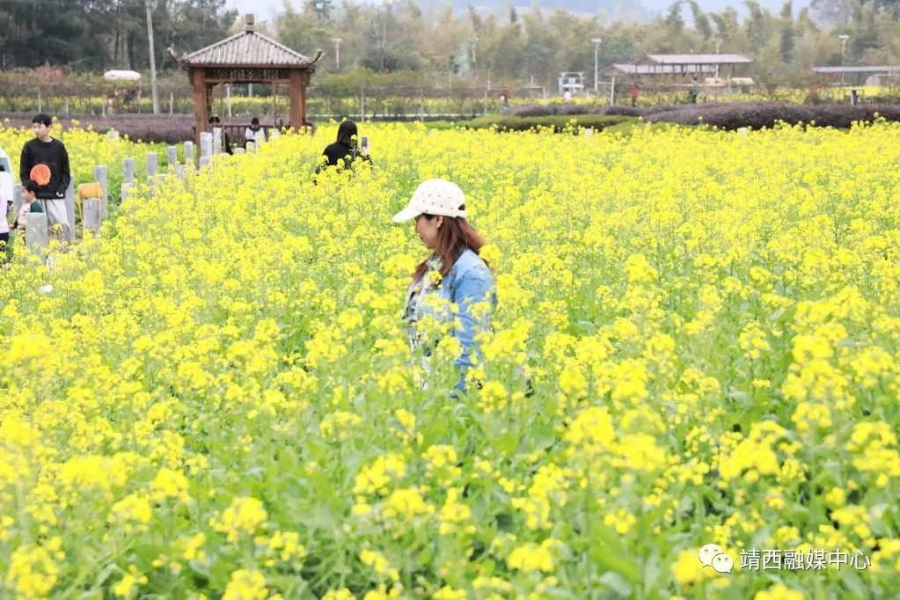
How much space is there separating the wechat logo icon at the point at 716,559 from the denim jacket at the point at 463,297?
1.81 metres

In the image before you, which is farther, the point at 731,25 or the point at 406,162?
the point at 731,25

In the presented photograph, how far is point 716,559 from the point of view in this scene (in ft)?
10.5

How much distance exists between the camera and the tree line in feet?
195

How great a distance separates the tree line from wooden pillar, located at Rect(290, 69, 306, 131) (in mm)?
34349

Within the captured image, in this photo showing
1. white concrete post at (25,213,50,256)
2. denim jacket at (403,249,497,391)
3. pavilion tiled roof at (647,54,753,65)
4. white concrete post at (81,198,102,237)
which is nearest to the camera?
denim jacket at (403,249,497,391)

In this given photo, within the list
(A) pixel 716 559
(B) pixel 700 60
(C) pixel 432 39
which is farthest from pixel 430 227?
(C) pixel 432 39

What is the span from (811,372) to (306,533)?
5.30 feet

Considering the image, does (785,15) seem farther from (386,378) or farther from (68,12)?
(386,378)

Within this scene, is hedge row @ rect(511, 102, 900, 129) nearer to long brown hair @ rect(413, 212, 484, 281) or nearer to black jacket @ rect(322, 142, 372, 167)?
black jacket @ rect(322, 142, 372, 167)

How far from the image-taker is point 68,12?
5903 cm

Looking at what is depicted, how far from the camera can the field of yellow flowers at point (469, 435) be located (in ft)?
10.6

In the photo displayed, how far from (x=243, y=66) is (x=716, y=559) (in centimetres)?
2154

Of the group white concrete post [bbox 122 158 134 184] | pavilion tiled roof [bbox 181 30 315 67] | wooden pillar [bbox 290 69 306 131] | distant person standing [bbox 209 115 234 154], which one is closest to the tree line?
wooden pillar [bbox 290 69 306 131]

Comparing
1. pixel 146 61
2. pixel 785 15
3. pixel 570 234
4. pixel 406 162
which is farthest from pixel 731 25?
pixel 570 234
